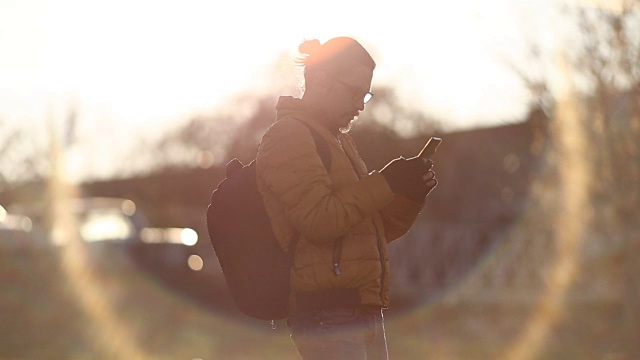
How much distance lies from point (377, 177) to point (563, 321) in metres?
18.5

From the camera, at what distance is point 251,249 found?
4543 mm

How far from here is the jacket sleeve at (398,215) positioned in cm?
476

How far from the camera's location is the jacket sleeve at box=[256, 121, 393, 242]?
4375 mm

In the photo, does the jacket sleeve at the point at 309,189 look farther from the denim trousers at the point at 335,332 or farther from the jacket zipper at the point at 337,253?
the denim trousers at the point at 335,332

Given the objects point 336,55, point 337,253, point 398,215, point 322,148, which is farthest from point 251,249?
point 336,55

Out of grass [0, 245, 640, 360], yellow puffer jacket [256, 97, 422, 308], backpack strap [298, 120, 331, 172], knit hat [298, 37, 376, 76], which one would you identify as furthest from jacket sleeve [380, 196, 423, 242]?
grass [0, 245, 640, 360]

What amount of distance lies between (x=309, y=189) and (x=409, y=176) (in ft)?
1.17

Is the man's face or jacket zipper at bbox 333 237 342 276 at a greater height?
the man's face

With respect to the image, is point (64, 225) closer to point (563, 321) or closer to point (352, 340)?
point (563, 321)

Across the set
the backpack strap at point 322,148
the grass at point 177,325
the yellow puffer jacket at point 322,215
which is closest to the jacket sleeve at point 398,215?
the yellow puffer jacket at point 322,215

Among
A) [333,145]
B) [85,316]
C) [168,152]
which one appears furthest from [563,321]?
[168,152]

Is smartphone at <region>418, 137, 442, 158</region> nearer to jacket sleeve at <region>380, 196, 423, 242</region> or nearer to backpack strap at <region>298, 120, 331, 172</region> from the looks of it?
jacket sleeve at <region>380, 196, 423, 242</region>

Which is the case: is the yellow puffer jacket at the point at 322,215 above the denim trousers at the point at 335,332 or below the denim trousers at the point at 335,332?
above

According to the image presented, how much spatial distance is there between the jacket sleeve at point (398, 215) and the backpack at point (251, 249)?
34cm
